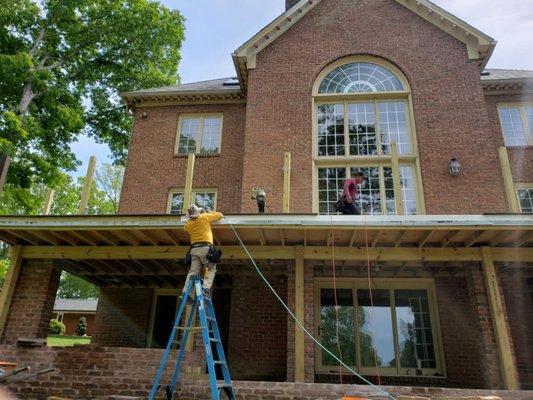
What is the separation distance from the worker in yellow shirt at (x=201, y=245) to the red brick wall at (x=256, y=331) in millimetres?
3478

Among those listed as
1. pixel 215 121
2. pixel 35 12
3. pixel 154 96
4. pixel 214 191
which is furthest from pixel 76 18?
pixel 214 191

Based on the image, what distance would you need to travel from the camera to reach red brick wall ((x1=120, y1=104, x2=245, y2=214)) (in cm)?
1311

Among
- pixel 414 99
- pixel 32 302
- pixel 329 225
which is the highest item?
pixel 414 99

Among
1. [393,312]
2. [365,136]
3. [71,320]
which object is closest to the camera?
[393,312]

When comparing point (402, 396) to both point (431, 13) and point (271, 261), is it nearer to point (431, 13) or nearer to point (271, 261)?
point (271, 261)

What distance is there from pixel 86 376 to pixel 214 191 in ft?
22.7

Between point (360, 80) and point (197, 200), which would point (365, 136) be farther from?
point (197, 200)

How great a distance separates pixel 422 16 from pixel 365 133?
431 centimetres

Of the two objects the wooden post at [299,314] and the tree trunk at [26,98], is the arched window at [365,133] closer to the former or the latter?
the wooden post at [299,314]

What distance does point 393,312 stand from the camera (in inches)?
415

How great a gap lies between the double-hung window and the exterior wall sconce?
277 centimetres

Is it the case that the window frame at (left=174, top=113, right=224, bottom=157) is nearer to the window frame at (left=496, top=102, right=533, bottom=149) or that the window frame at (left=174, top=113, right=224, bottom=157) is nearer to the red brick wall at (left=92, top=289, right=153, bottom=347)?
the red brick wall at (left=92, top=289, right=153, bottom=347)

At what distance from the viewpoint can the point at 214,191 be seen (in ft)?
43.2

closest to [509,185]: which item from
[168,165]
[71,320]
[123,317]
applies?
[168,165]
